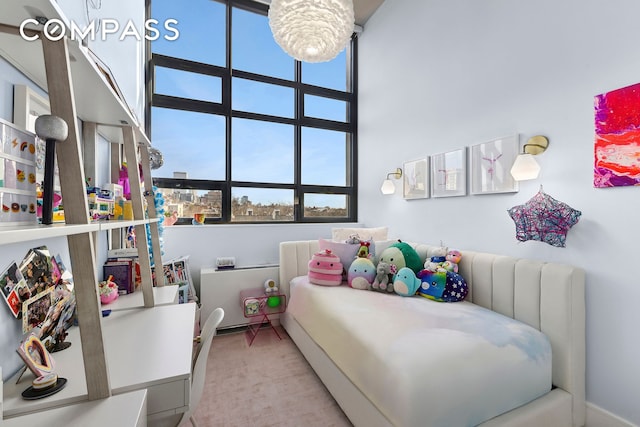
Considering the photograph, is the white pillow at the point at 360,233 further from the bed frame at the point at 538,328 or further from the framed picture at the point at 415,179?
the bed frame at the point at 538,328

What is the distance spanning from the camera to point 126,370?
89cm

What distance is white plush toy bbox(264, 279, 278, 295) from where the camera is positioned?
2803 mm

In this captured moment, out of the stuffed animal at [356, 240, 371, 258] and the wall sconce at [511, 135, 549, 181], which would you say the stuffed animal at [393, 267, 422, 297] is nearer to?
the stuffed animal at [356, 240, 371, 258]

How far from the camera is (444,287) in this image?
2.05 metres

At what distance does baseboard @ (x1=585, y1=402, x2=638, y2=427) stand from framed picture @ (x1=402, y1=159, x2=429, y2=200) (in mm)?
1776

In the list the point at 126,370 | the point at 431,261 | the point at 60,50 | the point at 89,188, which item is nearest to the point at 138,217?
the point at 89,188

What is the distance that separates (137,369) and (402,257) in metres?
1.97

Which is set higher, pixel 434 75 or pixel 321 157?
pixel 434 75

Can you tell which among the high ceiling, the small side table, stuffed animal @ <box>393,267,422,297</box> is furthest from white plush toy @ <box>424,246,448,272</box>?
the high ceiling

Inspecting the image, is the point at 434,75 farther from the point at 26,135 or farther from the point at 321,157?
the point at 26,135

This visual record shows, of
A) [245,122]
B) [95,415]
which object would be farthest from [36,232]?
[245,122]

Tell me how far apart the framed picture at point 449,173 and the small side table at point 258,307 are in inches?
71.7

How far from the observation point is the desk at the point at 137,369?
764 mm

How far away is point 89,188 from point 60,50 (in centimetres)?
85
